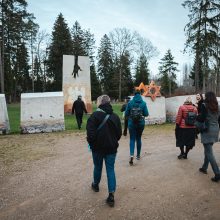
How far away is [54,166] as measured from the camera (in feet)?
23.6

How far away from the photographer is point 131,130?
23.0 feet

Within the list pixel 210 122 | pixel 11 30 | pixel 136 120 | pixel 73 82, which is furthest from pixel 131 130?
pixel 11 30

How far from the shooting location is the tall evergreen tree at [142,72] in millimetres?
54062

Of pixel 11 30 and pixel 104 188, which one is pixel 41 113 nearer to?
pixel 104 188

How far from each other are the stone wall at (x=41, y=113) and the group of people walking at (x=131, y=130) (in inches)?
277

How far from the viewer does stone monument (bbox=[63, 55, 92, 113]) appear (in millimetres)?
23125

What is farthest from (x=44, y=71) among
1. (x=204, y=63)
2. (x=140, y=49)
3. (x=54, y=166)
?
(x=54, y=166)

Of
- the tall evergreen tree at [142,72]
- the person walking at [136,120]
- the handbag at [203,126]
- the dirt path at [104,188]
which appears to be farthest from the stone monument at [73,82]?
the tall evergreen tree at [142,72]

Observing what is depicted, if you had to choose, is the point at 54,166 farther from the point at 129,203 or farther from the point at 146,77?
the point at 146,77

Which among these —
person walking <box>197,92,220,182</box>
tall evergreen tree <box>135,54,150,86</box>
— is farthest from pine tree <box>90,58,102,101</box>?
person walking <box>197,92,220,182</box>

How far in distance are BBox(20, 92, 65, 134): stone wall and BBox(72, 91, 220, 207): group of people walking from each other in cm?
703

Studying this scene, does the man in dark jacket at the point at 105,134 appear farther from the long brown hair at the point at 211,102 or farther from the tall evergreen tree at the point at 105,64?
the tall evergreen tree at the point at 105,64

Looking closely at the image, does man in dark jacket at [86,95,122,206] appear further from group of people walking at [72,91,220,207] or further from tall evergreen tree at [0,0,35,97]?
tall evergreen tree at [0,0,35,97]

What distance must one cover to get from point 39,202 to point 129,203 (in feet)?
4.88
